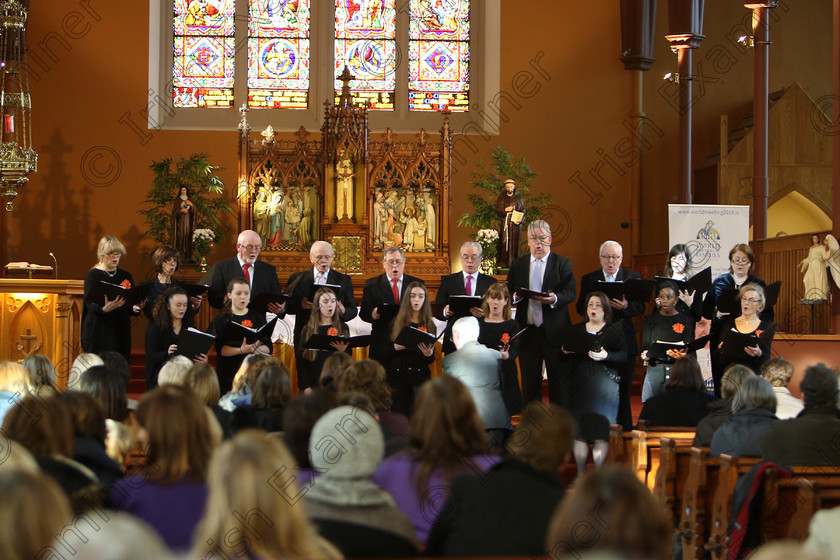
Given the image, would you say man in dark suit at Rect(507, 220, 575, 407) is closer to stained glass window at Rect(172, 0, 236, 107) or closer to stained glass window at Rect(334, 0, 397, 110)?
stained glass window at Rect(334, 0, 397, 110)

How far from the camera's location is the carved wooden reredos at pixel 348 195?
34.9ft

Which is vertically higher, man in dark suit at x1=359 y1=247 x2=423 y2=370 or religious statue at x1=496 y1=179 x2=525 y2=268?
religious statue at x1=496 y1=179 x2=525 y2=268

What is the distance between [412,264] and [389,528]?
27.3ft

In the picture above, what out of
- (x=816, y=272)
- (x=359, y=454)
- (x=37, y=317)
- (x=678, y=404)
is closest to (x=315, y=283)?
(x=37, y=317)

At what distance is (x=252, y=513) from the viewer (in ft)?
6.22

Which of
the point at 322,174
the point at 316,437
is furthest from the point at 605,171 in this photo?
the point at 316,437

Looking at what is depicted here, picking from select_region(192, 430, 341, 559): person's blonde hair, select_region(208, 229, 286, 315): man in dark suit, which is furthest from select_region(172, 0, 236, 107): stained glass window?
select_region(192, 430, 341, 559): person's blonde hair

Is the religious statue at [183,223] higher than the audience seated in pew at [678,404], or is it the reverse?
the religious statue at [183,223]

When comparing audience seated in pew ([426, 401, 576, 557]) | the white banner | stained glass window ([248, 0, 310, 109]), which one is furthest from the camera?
stained glass window ([248, 0, 310, 109])

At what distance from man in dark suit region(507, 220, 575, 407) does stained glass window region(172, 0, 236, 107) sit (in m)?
7.45

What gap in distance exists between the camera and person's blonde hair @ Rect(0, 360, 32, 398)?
4.11m

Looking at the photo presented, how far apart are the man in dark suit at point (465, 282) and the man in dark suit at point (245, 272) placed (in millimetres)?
1152

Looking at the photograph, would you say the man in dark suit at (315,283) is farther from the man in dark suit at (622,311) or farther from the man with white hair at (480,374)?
the man in dark suit at (622,311)

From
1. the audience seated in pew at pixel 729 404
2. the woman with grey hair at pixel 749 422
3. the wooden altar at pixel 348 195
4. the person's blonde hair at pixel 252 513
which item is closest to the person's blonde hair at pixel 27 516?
the person's blonde hair at pixel 252 513
